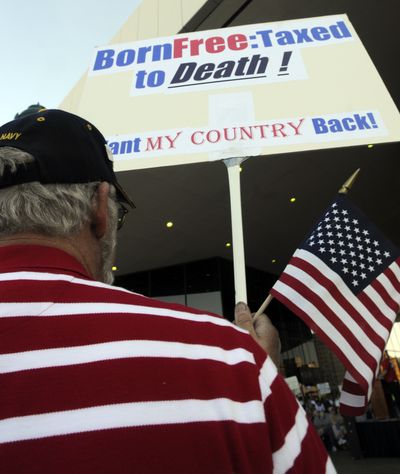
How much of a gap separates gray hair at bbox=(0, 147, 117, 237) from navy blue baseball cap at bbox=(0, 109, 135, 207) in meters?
0.01

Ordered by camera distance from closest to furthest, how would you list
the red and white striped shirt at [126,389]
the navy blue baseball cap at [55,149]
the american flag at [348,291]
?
the red and white striped shirt at [126,389] < the navy blue baseball cap at [55,149] < the american flag at [348,291]

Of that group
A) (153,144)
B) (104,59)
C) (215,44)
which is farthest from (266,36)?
(153,144)

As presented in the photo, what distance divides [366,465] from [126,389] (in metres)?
10.4

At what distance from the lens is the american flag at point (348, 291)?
1.65 m

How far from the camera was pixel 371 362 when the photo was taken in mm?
1677

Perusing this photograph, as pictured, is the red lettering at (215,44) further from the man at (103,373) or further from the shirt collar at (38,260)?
the shirt collar at (38,260)

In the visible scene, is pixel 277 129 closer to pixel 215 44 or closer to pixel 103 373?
pixel 215 44

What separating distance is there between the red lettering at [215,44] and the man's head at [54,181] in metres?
1.93

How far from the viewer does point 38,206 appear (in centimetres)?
78

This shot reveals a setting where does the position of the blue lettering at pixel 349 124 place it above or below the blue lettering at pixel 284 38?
below

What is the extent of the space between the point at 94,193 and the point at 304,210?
10.2m

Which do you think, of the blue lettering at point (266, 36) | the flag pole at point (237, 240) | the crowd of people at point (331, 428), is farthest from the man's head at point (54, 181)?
the crowd of people at point (331, 428)

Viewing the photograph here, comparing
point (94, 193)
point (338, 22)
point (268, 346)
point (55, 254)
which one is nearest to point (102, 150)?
point (94, 193)

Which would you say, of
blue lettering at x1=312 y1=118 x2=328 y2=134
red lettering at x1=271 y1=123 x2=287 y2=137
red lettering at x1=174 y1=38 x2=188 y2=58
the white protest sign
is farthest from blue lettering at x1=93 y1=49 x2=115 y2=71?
blue lettering at x1=312 y1=118 x2=328 y2=134
